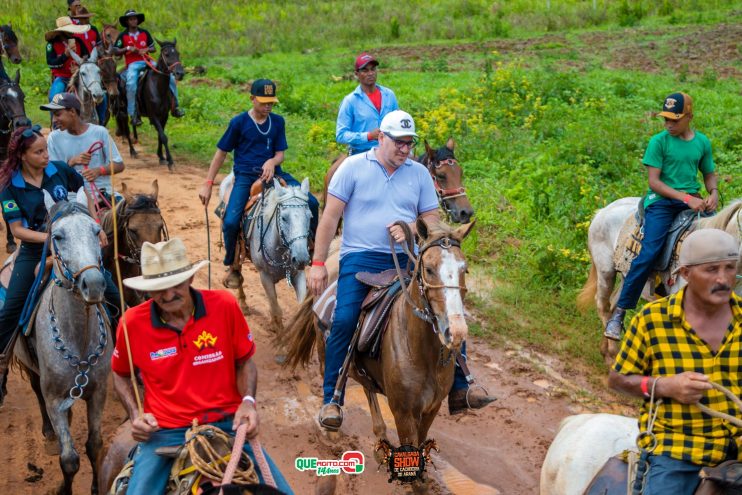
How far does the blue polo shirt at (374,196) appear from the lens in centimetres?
637

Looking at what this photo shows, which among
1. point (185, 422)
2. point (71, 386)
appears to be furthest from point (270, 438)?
point (185, 422)

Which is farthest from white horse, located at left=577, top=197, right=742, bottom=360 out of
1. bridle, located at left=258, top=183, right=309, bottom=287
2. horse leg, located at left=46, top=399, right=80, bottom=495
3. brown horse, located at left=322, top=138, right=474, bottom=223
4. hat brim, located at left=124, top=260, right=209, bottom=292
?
hat brim, located at left=124, top=260, right=209, bottom=292

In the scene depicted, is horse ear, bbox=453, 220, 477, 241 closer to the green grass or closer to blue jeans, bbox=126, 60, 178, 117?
the green grass

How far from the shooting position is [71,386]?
6309mm

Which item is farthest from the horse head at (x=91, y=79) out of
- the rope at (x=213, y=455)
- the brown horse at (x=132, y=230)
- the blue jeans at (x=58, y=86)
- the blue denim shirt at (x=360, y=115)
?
the rope at (x=213, y=455)

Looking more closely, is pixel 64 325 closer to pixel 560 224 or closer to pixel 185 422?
pixel 185 422

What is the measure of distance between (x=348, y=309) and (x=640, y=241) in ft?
12.1

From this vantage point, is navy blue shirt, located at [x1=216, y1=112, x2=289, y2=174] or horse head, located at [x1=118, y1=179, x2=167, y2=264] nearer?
horse head, located at [x1=118, y1=179, x2=167, y2=264]

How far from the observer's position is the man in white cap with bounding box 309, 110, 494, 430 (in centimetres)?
635

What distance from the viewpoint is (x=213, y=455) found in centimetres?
427

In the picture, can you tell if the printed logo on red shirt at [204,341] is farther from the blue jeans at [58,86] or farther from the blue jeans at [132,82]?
the blue jeans at [132,82]

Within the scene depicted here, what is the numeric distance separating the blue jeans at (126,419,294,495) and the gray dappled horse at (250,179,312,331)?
4.23m

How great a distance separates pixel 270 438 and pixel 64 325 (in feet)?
7.41

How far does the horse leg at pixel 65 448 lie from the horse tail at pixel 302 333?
2233 millimetres
